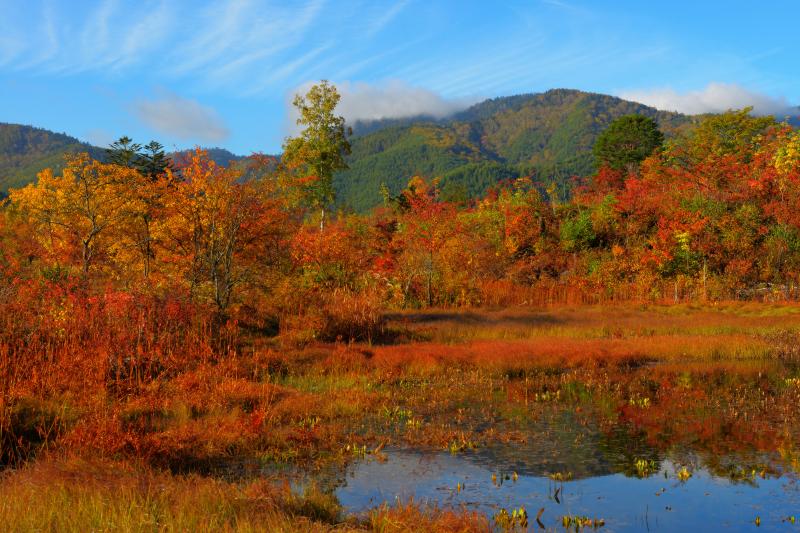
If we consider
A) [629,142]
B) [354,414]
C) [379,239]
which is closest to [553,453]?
[354,414]

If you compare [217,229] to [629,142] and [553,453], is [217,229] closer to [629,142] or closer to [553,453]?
[553,453]

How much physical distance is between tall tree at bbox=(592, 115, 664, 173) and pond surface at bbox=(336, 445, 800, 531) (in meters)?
50.4

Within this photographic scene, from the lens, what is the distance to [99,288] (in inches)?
685

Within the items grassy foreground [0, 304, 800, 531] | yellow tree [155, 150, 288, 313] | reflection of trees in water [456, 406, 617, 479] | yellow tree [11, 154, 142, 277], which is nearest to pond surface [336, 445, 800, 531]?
reflection of trees in water [456, 406, 617, 479]

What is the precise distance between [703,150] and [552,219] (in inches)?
648

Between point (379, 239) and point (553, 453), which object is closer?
point (553, 453)

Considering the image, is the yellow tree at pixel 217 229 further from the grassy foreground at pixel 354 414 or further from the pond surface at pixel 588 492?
the pond surface at pixel 588 492

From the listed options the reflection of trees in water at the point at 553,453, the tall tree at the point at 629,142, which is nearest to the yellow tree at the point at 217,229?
the reflection of trees in water at the point at 553,453

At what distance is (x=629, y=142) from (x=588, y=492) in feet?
179

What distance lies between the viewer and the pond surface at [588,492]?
7.82m

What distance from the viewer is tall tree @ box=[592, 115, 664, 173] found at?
56.7 meters

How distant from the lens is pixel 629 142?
2288 inches

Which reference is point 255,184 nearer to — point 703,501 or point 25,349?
point 25,349

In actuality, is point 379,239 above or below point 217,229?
below
